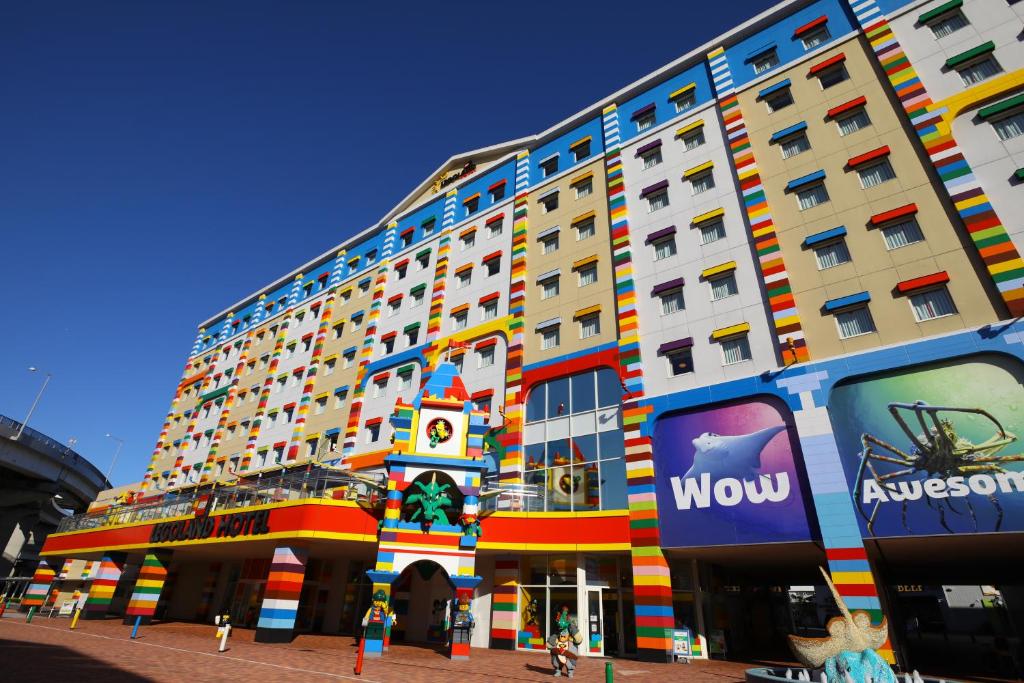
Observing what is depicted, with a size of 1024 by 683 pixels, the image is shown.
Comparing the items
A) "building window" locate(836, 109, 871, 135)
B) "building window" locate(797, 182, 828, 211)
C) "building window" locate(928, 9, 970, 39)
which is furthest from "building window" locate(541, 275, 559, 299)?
"building window" locate(928, 9, 970, 39)

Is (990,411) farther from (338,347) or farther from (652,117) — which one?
(338,347)

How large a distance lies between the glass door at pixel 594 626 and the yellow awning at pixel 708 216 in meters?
19.0

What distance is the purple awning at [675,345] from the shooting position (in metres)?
25.2

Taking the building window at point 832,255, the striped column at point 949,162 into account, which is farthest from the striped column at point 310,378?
the striped column at point 949,162

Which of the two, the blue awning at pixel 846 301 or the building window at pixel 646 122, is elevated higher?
the building window at pixel 646 122

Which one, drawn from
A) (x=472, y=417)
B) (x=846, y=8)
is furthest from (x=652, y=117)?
(x=472, y=417)

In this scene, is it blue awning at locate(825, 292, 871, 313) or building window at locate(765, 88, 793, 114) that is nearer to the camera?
blue awning at locate(825, 292, 871, 313)

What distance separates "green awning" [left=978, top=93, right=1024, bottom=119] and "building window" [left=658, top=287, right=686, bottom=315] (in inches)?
536

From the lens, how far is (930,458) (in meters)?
17.6

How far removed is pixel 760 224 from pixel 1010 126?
31.1 ft

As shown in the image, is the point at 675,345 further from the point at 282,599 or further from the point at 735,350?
the point at 282,599

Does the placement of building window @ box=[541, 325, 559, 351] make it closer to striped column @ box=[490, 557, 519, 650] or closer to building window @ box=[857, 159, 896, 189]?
striped column @ box=[490, 557, 519, 650]

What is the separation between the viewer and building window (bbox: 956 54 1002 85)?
71.8ft

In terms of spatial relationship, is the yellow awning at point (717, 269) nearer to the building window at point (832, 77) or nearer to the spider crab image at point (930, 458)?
the spider crab image at point (930, 458)
